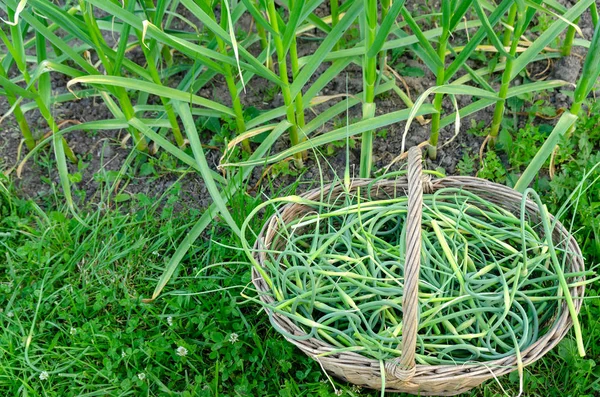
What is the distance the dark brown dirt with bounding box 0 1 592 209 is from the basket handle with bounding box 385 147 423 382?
662 mm

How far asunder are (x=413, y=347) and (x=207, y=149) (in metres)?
1.05

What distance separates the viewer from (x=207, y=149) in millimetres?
2129

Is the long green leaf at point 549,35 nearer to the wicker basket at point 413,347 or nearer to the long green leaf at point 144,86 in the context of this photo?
the wicker basket at point 413,347

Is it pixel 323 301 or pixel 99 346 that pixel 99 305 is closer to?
pixel 99 346

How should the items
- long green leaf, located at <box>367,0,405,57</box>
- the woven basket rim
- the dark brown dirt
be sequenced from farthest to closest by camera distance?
the dark brown dirt < long green leaf, located at <box>367,0,405,57</box> < the woven basket rim

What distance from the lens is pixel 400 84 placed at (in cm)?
220

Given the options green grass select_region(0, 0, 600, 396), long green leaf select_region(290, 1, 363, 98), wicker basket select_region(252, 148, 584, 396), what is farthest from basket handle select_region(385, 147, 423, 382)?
long green leaf select_region(290, 1, 363, 98)

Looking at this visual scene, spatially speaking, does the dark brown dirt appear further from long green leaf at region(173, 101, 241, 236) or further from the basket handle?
the basket handle

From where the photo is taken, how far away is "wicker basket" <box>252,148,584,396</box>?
4.16 feet

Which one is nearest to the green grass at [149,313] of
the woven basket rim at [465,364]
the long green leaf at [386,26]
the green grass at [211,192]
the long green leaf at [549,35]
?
the green grass at [211,192]

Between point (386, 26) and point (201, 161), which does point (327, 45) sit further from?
point (201, 161)

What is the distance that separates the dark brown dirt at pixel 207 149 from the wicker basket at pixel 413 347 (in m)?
0.40

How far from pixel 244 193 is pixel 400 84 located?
63 centimetres

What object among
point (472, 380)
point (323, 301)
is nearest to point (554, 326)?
point (472, 380)
